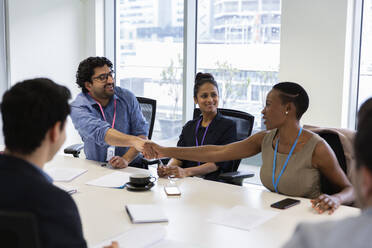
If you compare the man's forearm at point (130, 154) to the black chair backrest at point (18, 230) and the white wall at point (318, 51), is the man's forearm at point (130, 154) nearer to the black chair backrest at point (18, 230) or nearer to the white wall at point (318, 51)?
the white wall at point (318, 51)

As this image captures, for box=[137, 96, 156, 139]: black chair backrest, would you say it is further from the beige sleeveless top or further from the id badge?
the beige sleeveless top

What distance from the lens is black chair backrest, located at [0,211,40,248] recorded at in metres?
1.08

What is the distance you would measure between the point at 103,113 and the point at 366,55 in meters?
2.33

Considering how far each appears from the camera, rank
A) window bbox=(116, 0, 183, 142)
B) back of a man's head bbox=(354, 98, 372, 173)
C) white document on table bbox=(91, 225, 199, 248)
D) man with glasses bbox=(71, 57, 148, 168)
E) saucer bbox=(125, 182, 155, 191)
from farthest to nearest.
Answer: window bbox=(116, 0, 183, 142), man with glasses bbox=(71, 57, 148, 168), saucer bbox=(125, 182, 155, 191), white document on table bbox=(91, 225, 199, 248), back of a man's head bbox=(354, 98, 372, 173)

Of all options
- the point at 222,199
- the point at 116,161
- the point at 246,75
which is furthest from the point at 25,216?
the point at 246,75

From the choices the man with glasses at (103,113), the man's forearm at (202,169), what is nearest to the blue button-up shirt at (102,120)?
the man with glasses at (103,113)

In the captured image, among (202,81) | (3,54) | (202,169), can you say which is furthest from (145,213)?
(3,54)

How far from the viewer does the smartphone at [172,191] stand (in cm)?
238

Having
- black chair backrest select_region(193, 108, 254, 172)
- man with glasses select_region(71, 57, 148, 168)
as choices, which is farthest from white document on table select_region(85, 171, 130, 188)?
black chair backrest select_region(193, 108, 254, 172)

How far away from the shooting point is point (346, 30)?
12.2 feet

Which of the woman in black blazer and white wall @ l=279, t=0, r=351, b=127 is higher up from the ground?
white wall @ l=279, t=0, r=351, b=127

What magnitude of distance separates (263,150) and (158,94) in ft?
9.65

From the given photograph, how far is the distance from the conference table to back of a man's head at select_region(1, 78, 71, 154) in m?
0.60

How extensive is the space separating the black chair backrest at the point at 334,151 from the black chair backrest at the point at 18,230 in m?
1.71
